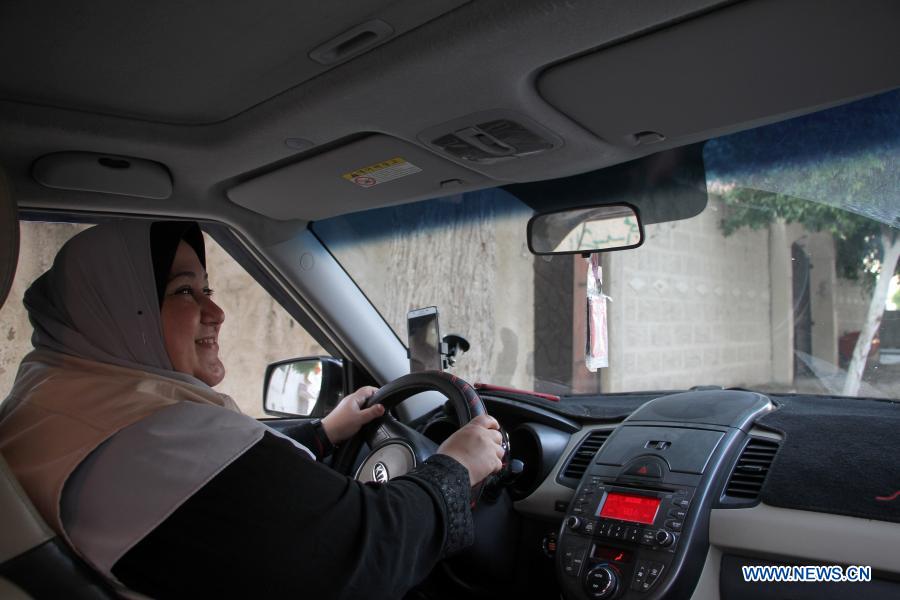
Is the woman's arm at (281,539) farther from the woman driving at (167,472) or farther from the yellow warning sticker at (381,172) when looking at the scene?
the yellow warning sticker at (381,172)

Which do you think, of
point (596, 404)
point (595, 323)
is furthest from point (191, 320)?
point (595, 323)

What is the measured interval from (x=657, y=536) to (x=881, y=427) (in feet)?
2.41

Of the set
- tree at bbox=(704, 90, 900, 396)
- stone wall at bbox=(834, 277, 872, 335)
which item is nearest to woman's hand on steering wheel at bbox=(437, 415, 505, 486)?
tree at bbox=(704, 90, 900, 396)

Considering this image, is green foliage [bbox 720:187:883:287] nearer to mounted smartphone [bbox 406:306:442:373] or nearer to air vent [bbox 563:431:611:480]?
air vent [bbox 563:431:611:480]

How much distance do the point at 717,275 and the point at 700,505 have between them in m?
3.40

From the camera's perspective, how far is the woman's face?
1715 mm

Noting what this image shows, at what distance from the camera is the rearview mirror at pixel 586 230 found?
2.74m

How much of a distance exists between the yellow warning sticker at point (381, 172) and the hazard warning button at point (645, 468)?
1.24 meters

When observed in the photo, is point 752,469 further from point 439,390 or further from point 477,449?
point 439,390

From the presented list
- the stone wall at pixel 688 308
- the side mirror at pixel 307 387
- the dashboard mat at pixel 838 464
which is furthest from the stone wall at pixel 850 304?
the side mirror at pixel 307 387

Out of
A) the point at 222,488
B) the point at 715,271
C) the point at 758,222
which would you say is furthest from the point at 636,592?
the point at 715,271

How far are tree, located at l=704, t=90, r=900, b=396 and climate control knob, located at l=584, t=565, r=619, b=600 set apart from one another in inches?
48.3

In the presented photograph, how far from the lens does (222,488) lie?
137 centimetres

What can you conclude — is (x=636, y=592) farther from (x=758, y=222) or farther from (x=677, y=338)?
(x=677, y=338)
